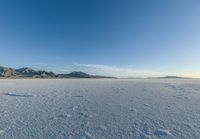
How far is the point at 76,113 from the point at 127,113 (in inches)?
58.3

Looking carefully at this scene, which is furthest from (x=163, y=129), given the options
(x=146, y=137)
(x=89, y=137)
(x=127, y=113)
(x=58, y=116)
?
(x=58, y=116)

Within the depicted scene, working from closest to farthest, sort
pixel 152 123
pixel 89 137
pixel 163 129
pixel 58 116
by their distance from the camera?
pixel 89 137, pixel 163 129, pixel 152 123, pixel 58 116

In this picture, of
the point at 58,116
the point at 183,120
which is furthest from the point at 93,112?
the point at 183,120

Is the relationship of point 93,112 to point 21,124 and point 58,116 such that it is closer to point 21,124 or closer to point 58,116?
point 58,116

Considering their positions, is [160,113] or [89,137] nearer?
[89,137]

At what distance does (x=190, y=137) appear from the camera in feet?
8.22

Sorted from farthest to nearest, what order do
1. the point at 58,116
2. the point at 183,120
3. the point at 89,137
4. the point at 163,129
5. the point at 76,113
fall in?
the point at 76,113 < the point at 58,116 < the point at 183,120 < the point at 163,129 < the point at 89,137

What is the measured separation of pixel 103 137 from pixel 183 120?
2217 mm

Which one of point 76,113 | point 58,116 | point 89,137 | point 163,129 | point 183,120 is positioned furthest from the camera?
point 76,113

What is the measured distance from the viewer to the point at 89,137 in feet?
8.16

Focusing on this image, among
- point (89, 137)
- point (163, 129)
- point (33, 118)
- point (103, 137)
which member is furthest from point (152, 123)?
point (33, 118)

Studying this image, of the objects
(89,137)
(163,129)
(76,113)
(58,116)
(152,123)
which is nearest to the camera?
(89,137)

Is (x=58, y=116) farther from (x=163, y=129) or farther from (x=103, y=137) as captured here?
(x=163, y=129)

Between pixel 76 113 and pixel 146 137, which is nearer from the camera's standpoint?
pixel 146 137
